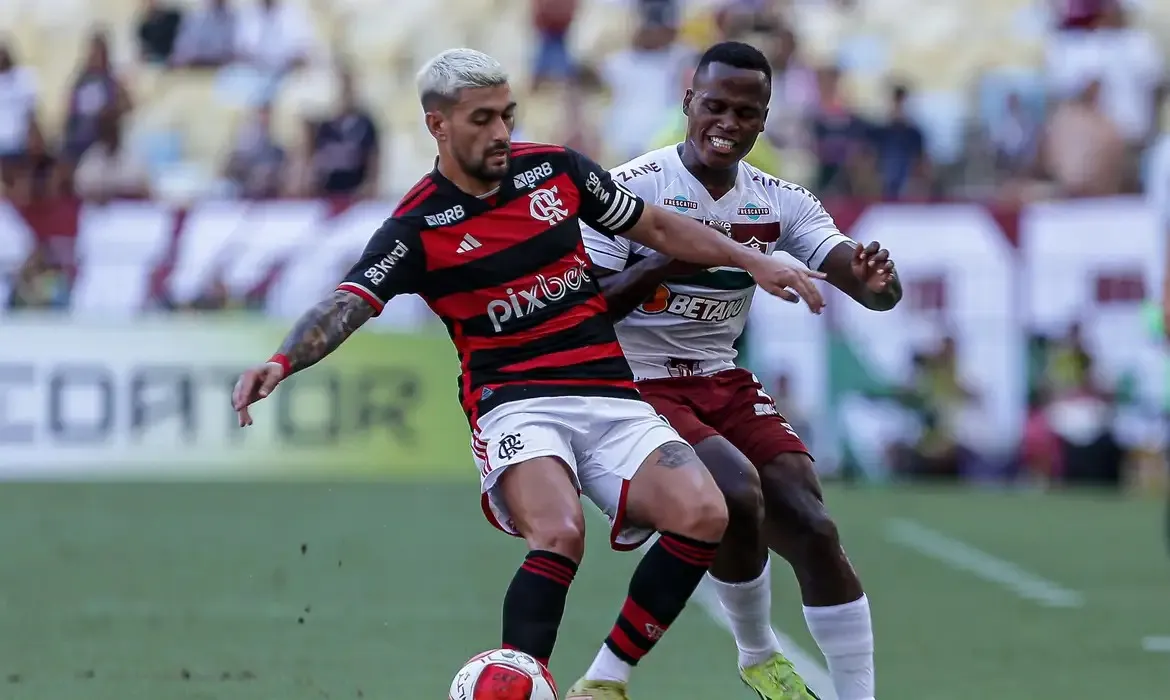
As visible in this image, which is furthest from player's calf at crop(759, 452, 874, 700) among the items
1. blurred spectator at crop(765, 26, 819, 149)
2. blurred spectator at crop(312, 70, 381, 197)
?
blurred spectator at crop(312, 70, 381, 197)

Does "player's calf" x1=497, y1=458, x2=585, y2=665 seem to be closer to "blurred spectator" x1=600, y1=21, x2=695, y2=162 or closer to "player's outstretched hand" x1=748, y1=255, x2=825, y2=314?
"player's outstretched hand" x1=748, y1=255, x2=825, y2=314

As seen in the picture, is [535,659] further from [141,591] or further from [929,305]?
[929,305]

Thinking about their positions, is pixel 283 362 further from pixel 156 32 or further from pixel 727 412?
pixel 156 32

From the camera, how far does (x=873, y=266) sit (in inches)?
248

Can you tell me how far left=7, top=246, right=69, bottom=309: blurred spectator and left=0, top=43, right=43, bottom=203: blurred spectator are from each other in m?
1.01

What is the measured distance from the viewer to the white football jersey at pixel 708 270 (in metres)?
6.71

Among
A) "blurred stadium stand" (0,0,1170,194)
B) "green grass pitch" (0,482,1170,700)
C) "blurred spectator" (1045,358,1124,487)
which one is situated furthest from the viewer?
"blurred stadium stand" (0,0,1170,194)

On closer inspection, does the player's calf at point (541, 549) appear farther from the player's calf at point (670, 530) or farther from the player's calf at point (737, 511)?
the player's calf at point (737, 511)

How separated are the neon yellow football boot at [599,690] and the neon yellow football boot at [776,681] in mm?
615

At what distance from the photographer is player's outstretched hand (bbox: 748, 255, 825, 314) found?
6.02m

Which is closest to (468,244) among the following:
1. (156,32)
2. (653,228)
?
(653,228)

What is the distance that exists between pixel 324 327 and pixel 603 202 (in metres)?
1.05

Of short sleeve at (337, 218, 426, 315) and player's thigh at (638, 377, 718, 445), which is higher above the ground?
short sleeve at (337, 218, 426, 315)

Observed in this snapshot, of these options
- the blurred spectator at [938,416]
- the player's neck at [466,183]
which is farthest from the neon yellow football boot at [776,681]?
the blurred spectator at [938,416]
